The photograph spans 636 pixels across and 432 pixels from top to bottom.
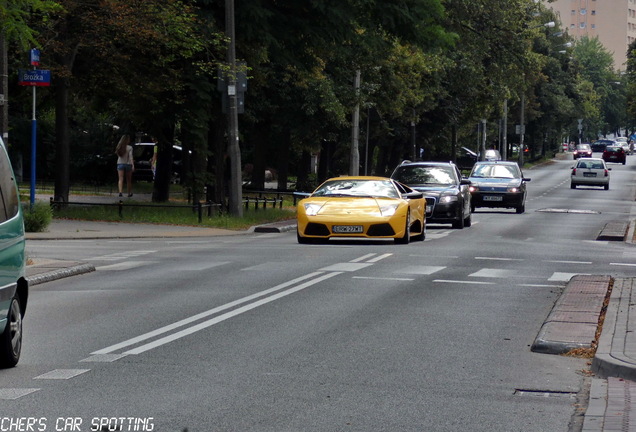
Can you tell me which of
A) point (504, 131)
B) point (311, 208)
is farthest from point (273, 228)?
point (504, 131)

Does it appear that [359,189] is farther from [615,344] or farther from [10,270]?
[10,270]

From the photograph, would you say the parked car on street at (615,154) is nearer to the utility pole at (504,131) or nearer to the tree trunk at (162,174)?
the utility pole at (504,131)

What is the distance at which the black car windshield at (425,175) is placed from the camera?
32681mm

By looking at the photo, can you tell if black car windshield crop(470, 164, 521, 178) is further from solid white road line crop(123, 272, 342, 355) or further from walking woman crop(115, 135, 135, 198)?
solid white road line crop(123, 272, 342, 355)

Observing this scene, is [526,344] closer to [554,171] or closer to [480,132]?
[480,132]

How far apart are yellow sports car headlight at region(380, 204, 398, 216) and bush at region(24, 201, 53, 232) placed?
756 cm

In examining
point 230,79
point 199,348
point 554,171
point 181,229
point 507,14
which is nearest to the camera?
point 199,348

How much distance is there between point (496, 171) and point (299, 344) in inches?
1339

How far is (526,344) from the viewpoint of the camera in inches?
464

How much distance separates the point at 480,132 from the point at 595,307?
7941cm

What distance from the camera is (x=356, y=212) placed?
78.6 ft

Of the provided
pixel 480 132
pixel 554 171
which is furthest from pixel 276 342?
pixel 554 171

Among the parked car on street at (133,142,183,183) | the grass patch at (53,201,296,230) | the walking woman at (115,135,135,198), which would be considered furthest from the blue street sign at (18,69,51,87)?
the parked car on street at (133,142,183,183)

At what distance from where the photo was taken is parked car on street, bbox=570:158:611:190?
78.4 metres
